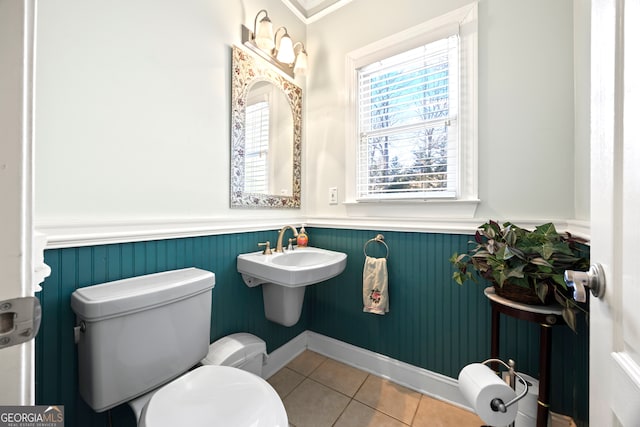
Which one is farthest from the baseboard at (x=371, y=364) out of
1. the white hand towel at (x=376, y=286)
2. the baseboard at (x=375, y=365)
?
the white hand towel at (x=376, y=286)

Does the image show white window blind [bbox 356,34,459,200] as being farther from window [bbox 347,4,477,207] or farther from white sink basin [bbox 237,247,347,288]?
white sink basin [bbox 237,247,347,288]

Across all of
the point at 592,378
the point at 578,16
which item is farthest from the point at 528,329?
the point at 578,16

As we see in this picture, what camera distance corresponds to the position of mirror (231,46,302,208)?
4.72 feet

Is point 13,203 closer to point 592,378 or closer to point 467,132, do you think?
point 592,378

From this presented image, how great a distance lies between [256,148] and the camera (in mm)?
1566

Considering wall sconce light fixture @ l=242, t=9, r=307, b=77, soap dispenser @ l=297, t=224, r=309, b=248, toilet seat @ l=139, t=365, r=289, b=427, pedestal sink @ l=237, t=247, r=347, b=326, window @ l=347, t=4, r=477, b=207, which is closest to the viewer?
toilet seat @ l=139, t=365, r=289, b=427

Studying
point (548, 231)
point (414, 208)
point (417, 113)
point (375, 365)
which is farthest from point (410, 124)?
point (375, 365)

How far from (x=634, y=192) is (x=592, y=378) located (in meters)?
0.41

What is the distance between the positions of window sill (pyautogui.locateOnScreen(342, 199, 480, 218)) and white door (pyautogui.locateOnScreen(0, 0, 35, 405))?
1.50 meters

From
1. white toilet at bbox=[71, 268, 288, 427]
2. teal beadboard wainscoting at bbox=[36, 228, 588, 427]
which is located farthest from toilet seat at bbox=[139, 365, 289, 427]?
teal beadboard wainscoting at bbox=[36, 228, 588, 427]

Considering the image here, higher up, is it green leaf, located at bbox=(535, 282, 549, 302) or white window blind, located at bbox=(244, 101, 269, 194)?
white window blind, located at bbox=(244, 101, 269, 194)

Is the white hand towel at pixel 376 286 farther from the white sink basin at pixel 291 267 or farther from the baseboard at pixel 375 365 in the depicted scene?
the baseboard at pixel 375 365

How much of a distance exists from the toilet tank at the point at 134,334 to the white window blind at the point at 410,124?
1.21m

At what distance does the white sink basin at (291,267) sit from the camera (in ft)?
3.99
